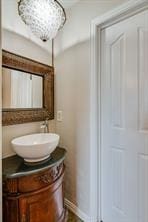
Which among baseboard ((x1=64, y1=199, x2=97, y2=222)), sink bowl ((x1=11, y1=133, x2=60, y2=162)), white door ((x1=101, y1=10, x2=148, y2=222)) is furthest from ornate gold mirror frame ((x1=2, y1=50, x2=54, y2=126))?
baseboard ((x1=64, y1=199, x2=97, y2=222))

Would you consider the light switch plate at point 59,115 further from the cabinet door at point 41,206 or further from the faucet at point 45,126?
the cabinet door at point 41,206

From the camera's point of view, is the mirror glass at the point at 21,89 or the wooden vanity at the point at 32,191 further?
the mirror glass at the point at 21,89

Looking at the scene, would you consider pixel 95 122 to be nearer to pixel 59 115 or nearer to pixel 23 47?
pixel 59 115

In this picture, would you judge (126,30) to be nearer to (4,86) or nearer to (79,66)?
(79,66)

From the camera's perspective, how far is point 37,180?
1.21 metres

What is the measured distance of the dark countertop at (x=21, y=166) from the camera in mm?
1108

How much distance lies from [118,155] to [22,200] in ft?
2.92

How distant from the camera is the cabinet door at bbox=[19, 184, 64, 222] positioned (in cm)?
114

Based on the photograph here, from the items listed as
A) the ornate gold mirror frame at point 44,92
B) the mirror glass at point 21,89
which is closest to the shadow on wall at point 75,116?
the ornate gold mirror frame at point 44,92

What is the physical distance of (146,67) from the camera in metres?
1.30

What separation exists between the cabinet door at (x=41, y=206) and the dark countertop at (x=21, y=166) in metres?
0.18

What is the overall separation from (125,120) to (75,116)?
56 cm

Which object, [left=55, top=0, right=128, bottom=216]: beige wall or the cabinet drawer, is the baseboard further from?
the cabinet drawer

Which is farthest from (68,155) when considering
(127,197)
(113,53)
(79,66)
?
(113,53)
